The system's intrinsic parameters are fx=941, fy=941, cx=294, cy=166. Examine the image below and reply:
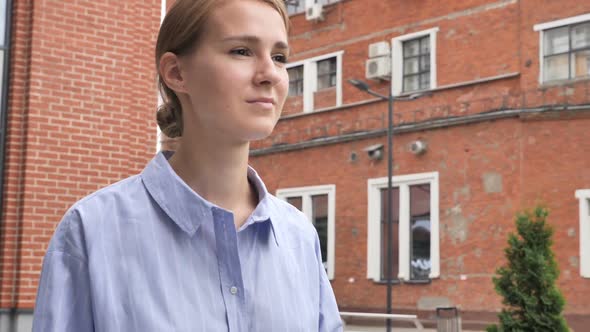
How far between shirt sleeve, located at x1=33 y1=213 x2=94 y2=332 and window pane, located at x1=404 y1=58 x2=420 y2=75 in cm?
2756

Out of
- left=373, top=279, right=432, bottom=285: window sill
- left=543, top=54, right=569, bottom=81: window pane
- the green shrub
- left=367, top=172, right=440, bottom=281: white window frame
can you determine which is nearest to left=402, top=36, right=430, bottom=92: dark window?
left=367, top=172, right=440, bottom=281: white window frame

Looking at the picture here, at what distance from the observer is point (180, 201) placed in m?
1.42

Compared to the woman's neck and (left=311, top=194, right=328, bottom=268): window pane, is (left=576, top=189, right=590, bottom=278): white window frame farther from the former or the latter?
the woman's neck

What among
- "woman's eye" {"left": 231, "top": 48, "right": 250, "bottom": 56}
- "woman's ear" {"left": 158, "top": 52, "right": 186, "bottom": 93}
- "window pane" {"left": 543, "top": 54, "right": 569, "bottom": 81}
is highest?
"window pane" {"left": 543, "top": 54, "right": 569, "bottom": 81}

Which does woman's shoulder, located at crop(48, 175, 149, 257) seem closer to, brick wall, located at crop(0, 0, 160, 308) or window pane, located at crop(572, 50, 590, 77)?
brick wall, located at crop(0, 0, 160, 308)

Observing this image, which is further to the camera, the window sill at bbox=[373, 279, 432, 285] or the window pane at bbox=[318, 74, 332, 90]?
the window pane at bbox=[318, 74, 332, 90]

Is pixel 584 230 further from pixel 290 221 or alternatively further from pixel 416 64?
pixel 290 221

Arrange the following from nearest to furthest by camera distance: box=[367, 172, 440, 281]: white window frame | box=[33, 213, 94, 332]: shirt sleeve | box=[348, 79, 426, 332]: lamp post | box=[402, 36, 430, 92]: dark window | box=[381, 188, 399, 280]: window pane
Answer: box=[33, 213, 94, 332]: shirt sleeve
box=[348, 79, 426, 332]: lamp post
box=[367, 172, 440, 281]: white window frame
box=[402, 36, 430, 92]: dark window
box=[381, 188, 399, 280]: window pane

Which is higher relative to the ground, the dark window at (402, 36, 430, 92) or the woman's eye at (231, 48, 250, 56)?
the dark window at (402, 36, 430, 92)

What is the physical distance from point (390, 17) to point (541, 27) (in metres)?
5.52

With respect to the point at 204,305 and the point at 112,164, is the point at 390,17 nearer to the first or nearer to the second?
the point at 112,164

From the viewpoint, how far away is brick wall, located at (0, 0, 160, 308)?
839 centimetres

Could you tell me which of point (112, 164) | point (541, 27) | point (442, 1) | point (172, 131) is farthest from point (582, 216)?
point (172, 131)

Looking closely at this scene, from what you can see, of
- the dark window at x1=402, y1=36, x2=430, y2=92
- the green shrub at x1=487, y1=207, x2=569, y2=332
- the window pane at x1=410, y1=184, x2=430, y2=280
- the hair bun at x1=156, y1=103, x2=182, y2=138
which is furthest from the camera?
the dark window at x1=402, y1=36, x2=430, y2=92
